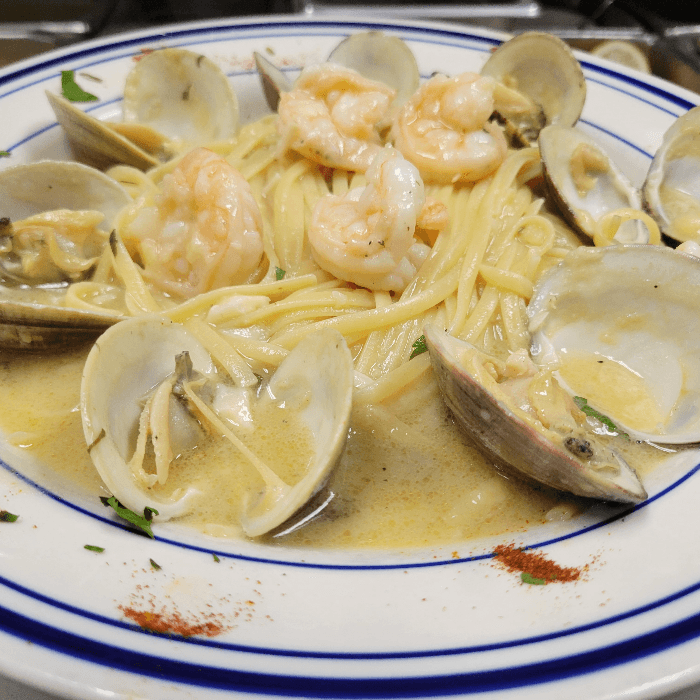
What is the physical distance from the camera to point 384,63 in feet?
12.8

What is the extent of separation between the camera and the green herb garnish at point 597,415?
2.25m

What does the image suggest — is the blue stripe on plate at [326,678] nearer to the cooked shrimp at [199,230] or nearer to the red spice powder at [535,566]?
the red spice powder at [535,566]

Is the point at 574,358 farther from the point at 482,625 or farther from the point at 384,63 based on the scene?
the point at 384,63

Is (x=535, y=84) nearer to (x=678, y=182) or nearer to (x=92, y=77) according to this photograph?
(x=678, y=182)

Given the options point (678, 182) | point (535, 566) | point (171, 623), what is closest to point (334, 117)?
point (678, 182)

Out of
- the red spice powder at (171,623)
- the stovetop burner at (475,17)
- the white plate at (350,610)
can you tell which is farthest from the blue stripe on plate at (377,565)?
the stovetop burner at (475,17)

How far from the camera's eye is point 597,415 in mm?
2287

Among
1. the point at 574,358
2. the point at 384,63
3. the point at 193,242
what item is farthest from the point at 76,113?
the point at 574,358

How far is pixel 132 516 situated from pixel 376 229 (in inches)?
58.8

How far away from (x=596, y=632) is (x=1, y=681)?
1.66 m

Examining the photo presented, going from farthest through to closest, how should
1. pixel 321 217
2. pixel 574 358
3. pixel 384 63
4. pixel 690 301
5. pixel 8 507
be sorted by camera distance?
pixel 384 63 < pixel 321 217 < pixel 574 358 < pixel 690 301 < pixel 8 507

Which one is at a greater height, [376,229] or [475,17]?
[475,17]

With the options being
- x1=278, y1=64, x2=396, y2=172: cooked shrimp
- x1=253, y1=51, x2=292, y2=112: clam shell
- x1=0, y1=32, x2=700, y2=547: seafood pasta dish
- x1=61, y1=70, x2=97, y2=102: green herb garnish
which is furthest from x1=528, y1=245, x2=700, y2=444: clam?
x1=61, y1=70, x2=97, y2=102: green herb garnish

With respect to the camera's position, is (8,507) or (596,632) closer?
(596,632)
